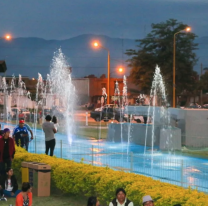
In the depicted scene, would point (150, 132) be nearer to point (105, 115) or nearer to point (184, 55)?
point (105, 115)

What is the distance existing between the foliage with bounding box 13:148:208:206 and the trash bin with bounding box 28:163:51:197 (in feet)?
0.61

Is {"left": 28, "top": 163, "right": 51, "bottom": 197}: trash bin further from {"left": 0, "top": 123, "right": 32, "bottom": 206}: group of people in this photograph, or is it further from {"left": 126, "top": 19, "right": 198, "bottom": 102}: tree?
{"left": 126, "top": 19, "right": 198, "bottom": 102}: tree

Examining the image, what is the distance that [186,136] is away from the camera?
23.2 m

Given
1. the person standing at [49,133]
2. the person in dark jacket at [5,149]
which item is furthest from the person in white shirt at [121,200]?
the person standing at [49,133]

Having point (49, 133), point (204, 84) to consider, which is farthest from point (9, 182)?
point (204, 84)

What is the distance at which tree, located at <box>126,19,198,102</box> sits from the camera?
6169 centimetres

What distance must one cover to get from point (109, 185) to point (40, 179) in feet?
7.60

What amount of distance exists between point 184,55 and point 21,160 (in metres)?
50.0

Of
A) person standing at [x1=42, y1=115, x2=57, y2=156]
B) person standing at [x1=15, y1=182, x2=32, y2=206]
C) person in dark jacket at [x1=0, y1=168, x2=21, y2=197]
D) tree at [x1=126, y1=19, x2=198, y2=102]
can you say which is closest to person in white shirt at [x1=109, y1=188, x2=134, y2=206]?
person standing at [x1=15, y1=182, x2=32, y2=206]

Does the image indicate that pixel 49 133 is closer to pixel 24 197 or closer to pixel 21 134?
pixel 21 134

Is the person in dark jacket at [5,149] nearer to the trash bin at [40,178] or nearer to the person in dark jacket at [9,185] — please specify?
the trash bin at [40,178]

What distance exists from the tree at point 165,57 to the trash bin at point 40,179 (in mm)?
49648

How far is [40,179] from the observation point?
12.0 m

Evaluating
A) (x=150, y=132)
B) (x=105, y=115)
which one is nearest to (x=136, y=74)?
(x=105, y=115)
